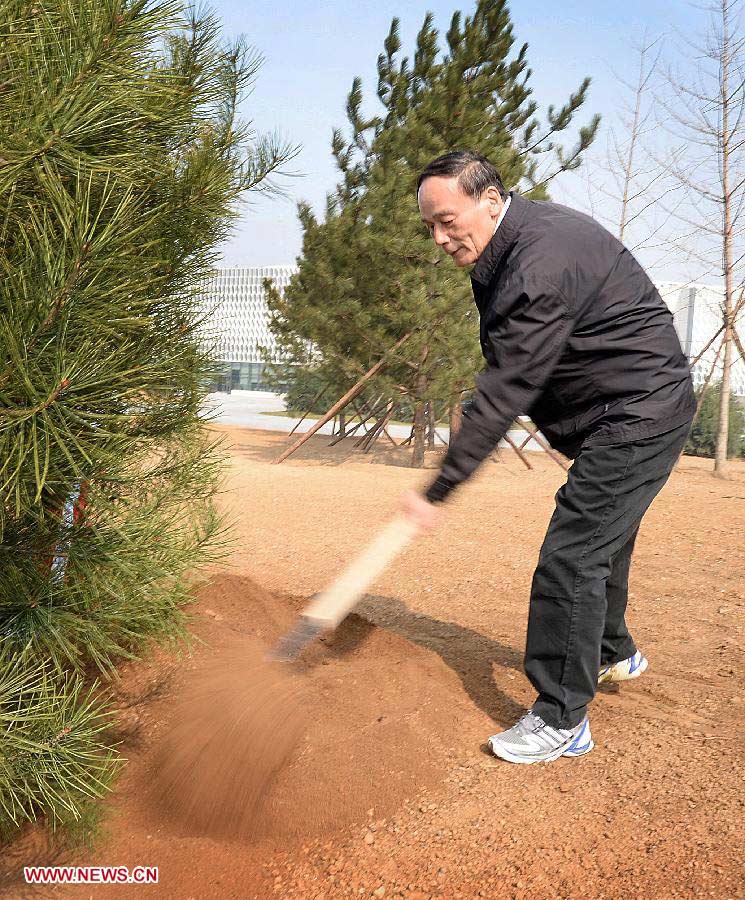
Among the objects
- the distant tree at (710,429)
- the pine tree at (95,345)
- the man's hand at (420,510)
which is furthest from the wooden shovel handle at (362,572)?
the distant tree at (710,429)

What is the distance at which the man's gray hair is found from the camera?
2197mm

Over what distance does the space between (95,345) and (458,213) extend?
0.98 m

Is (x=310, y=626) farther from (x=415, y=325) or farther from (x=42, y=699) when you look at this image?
(x=415, y=325)

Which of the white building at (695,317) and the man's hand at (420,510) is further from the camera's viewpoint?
the white building at (695,317)

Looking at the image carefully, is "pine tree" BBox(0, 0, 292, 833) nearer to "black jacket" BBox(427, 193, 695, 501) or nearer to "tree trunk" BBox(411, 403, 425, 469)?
"black jacket" BBox(427, 193, 695, 501)

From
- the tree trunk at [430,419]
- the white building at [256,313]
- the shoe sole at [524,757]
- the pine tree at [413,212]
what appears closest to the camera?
the shoe sole at [524,757]

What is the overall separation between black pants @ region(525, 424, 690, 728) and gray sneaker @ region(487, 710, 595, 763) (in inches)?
1.1

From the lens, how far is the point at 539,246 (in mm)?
2125

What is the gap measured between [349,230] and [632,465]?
26.9 ft

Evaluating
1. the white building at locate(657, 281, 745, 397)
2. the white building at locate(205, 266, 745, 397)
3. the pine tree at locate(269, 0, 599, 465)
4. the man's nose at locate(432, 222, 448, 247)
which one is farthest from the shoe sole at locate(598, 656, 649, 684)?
the white building at locate(657, 281, 745, 397)

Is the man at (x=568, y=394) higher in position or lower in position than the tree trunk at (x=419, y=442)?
higher

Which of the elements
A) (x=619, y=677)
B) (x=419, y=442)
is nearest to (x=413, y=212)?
(x=419, y=442)

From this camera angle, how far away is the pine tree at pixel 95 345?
178 cm

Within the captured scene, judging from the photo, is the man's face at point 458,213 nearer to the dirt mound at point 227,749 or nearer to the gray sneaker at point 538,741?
the gray sneaker at point 538,741
